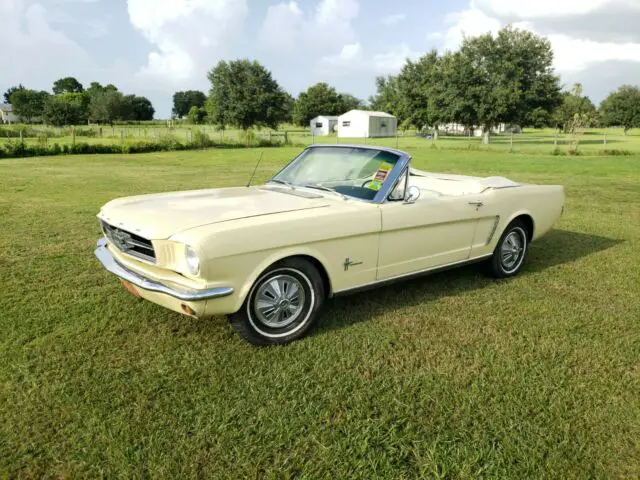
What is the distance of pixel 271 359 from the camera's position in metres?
3.31

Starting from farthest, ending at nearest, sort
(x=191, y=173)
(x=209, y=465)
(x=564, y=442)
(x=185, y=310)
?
(x=191, y=173), (x=185, y=310), (x=564, y=442), (x=209, y=465)

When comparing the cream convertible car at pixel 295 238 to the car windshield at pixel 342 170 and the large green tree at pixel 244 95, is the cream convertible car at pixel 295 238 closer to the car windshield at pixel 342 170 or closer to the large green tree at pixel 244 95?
the car windshield at pixel 342 170

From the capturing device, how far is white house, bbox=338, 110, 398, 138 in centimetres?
5900

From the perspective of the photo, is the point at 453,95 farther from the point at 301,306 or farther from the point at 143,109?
the point at 143,109

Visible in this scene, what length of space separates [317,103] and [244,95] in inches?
1084

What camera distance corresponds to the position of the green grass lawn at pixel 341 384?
237 cm

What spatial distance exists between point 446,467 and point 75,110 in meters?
81.0

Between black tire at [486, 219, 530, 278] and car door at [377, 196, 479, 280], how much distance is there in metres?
0.54

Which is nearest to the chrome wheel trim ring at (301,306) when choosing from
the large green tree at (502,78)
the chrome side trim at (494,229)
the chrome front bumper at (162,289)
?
the chrome front bumper at (162,289)

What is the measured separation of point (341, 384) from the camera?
119 inches

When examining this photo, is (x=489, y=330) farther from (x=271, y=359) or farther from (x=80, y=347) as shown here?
(x=80, y=347)

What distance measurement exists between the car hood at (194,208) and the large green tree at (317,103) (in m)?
78.9

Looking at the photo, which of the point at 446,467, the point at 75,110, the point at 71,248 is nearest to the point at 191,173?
the point at 71,248

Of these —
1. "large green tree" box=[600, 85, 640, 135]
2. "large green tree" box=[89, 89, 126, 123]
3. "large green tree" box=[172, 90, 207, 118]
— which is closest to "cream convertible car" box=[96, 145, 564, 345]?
"large green tree" box=[600, 85, 640, 135]
